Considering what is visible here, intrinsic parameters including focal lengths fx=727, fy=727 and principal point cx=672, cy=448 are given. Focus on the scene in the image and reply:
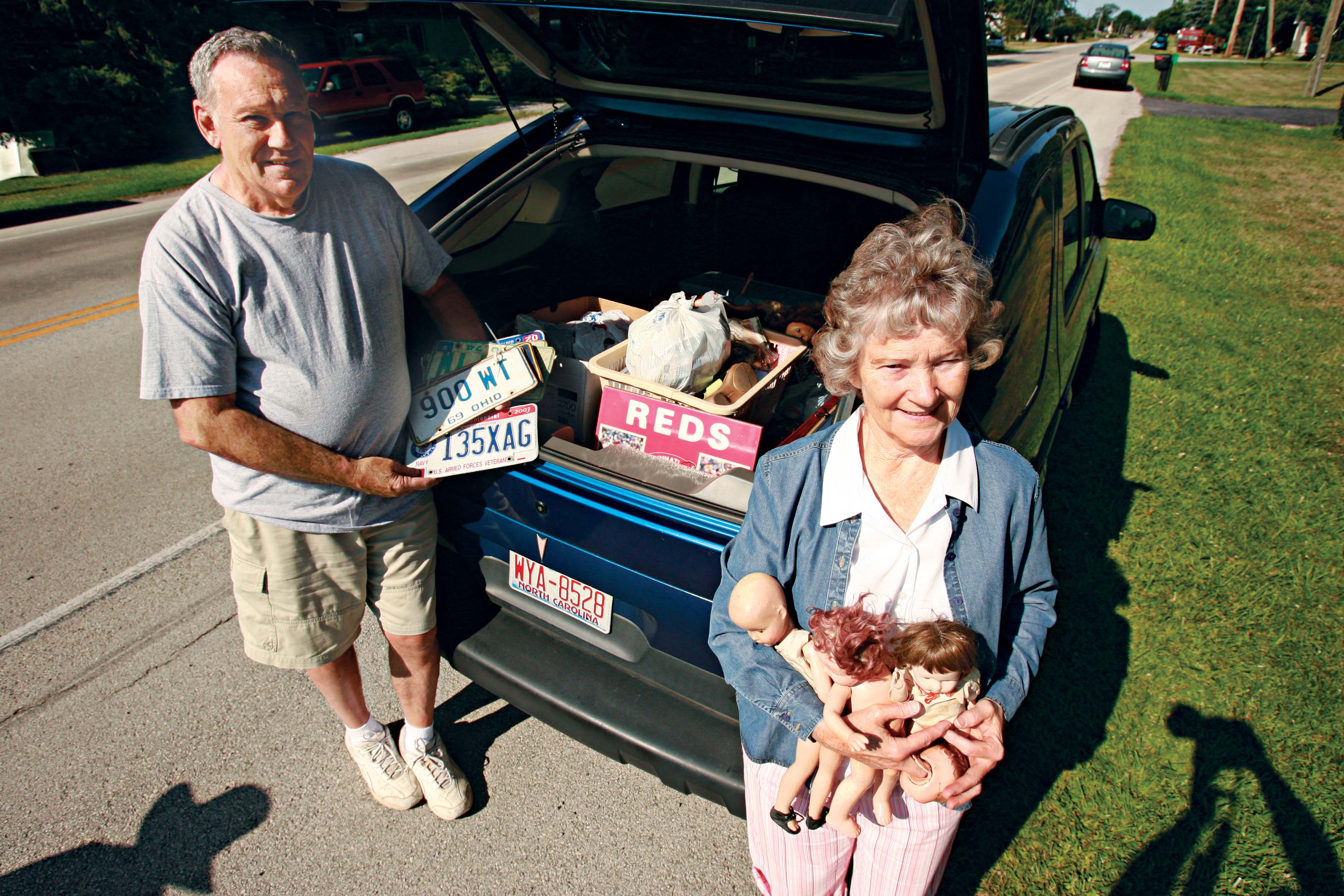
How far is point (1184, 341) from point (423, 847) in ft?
20.2

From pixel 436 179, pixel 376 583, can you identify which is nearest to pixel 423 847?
pixel 376 583

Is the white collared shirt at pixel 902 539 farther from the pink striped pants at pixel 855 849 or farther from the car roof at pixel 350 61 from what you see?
the car roof at pixel 350 61

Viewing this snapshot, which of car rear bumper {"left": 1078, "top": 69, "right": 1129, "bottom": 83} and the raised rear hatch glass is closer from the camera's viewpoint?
the raised rear hatch glass

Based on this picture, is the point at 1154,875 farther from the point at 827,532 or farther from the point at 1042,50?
the point at 1042,50

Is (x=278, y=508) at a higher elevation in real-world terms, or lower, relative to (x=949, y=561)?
lower

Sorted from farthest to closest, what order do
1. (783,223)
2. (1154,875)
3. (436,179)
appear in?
Answer: (436,179), (783,223), (1154,875)

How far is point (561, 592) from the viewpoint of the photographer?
2.07m

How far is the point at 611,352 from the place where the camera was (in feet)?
8.00

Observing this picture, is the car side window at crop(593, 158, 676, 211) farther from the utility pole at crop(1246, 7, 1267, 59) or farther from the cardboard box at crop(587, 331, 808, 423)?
the utility pole at crop(1246, 7, 1267, 59)

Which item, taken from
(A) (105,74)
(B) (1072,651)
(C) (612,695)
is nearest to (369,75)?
(A) (105,74)

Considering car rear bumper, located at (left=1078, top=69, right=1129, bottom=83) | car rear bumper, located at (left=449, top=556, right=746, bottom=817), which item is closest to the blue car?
car rear bumper, located at (left=449, top=556, right=746, bottom=817)

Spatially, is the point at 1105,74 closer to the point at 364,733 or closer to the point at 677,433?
the point at 677,433

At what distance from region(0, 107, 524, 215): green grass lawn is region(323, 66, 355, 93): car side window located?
4.18 ft

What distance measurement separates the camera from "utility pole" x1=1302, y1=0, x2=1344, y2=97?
18891 millimetres
